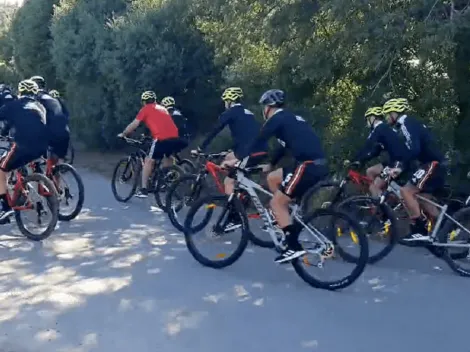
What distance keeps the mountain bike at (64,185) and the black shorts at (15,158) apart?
1031mm

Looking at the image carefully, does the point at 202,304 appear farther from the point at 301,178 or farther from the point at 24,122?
the point at 24,122

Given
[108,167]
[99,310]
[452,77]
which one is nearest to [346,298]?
[99,310]

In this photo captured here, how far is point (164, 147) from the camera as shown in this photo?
1214 cm

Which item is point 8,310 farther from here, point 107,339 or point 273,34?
point 273,34

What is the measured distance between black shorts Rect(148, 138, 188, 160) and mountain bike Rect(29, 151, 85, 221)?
5.25ft

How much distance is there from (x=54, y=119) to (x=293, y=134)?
15.9 ft

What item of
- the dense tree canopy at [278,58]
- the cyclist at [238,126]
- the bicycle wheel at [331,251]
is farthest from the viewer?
the dense tree canopy at [278,58]

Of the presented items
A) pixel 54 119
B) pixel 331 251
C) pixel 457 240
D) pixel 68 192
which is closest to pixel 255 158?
pixel 331 251

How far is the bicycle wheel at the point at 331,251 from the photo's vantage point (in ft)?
24.2

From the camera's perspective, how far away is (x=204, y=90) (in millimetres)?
19453

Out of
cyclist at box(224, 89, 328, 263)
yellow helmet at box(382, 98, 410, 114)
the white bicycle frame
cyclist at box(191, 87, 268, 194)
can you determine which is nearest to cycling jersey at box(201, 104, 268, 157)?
cyclist at box(191, 87, 268, 194)

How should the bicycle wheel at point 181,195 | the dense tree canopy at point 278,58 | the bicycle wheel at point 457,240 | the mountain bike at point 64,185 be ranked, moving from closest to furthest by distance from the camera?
the bicycle wheel at point 457,240, the dense tree canopy at point 278,58, the bicycle wheel at point 181,195, the mountain bike at point 64,185

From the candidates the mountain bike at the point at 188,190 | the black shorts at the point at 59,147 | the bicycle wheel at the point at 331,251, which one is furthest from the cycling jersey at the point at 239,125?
the black shorts at the point at 59,147

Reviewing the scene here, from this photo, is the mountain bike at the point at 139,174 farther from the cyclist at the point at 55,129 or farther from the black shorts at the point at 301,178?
the black shorts at the point at 301,178
